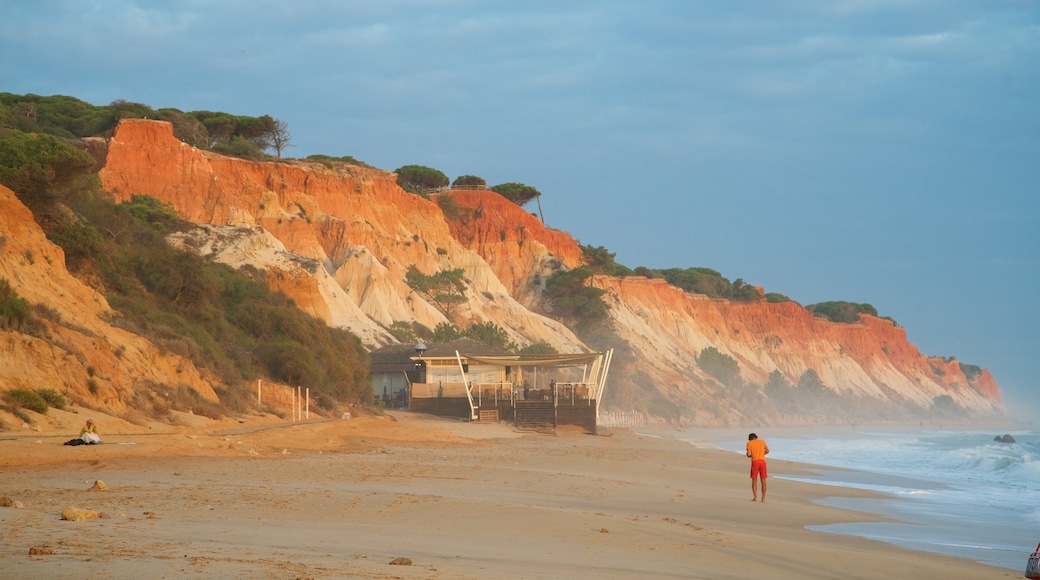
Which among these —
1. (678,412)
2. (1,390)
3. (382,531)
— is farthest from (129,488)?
(678,412)

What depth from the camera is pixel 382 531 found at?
356 inches

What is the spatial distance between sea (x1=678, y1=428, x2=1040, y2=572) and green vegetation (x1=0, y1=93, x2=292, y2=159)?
3616 centimetres

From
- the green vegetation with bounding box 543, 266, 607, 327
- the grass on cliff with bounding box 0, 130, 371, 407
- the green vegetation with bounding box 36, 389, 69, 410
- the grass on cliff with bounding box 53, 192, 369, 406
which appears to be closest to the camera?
the green vegetation with bounding box 36, 389, 69, 410

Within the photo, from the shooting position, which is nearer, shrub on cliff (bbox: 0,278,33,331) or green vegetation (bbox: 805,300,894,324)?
shrub on cliff (bbox: 0,278,33,331)

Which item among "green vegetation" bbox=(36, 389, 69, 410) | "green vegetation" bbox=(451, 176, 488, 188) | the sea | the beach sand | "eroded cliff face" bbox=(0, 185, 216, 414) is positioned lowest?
the sea

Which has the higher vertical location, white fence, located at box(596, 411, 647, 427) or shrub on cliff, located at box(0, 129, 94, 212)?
shrub on cliff, located at box(0, 129, 94, 212)

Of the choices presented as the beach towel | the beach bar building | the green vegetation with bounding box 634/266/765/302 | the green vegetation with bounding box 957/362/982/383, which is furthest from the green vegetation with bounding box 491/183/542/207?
the green vegetation with bounding box 957/362/982/383

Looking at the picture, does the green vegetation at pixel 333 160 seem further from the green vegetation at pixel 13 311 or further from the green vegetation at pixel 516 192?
the green vegetation at pixel 13 311

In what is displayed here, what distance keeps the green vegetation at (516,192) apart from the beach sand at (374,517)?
63.7 m

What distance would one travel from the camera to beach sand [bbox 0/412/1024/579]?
6931 mm

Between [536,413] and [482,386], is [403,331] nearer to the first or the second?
[482,386]

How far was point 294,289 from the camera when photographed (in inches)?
1567

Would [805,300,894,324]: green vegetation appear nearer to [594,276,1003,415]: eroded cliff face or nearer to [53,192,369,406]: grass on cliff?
[594,276,1003,415]: eroded cliff face

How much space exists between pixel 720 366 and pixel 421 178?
2854cm
